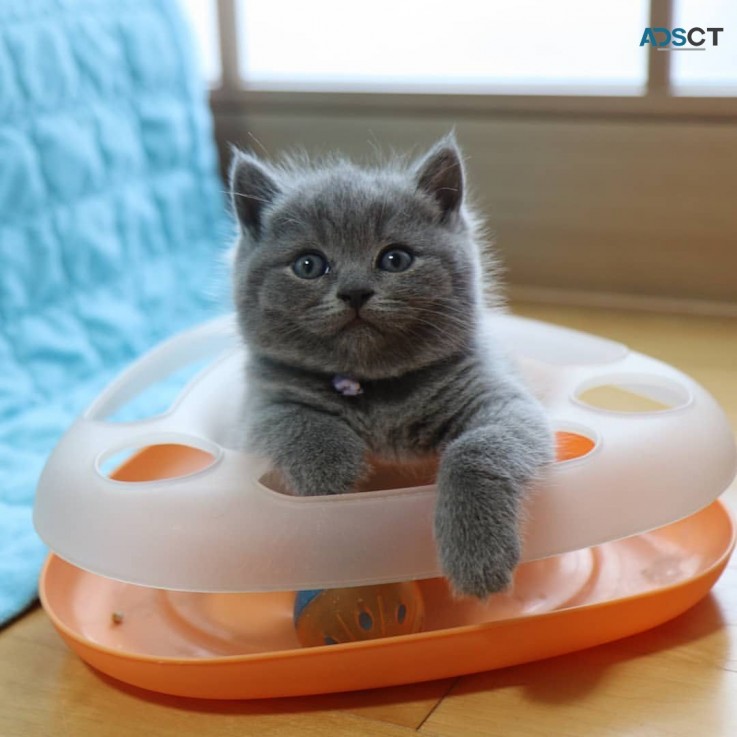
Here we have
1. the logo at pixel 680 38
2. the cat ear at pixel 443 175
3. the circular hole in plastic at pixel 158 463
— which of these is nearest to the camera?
the cat ear at pixel 443 175

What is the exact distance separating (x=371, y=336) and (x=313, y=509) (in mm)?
197

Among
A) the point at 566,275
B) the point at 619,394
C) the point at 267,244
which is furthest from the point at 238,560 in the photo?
the point at 566,275

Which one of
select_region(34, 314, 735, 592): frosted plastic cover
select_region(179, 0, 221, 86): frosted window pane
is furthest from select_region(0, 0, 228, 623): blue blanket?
select_region(34, 314, 735, 592): frosted plastic cover

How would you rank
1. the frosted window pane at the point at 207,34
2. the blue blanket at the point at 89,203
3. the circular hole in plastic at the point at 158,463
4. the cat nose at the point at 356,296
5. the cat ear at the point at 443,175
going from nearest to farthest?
the cat nose at the point at 356,296 < the cat ear at the point at 443,175 < the circular hole in plastic at the point at 158,463 < the blue blanket at the point at 89,203 < the frosted window pane at the point at 207,34

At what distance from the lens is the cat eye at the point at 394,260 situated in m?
1.15

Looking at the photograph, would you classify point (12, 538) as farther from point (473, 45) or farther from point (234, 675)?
point (473, 45)

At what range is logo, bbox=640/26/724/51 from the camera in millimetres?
2182

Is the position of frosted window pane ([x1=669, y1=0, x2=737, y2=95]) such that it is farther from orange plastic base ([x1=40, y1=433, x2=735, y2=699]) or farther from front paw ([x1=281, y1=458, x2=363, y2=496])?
front paw ([x1=281, y1=458, x2=363, y2=496])

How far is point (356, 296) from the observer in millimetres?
1107

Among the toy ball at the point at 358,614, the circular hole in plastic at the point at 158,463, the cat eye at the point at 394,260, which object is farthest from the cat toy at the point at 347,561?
the cat eye at the point at 394,260

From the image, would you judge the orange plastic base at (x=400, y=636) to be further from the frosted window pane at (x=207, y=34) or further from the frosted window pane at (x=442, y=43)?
the frosted window pane at (x=207, y=34)

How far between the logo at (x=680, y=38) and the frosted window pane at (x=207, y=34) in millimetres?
1112

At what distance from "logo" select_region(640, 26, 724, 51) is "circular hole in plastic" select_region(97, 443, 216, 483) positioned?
4.40ft

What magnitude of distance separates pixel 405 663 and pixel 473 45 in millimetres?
1822
